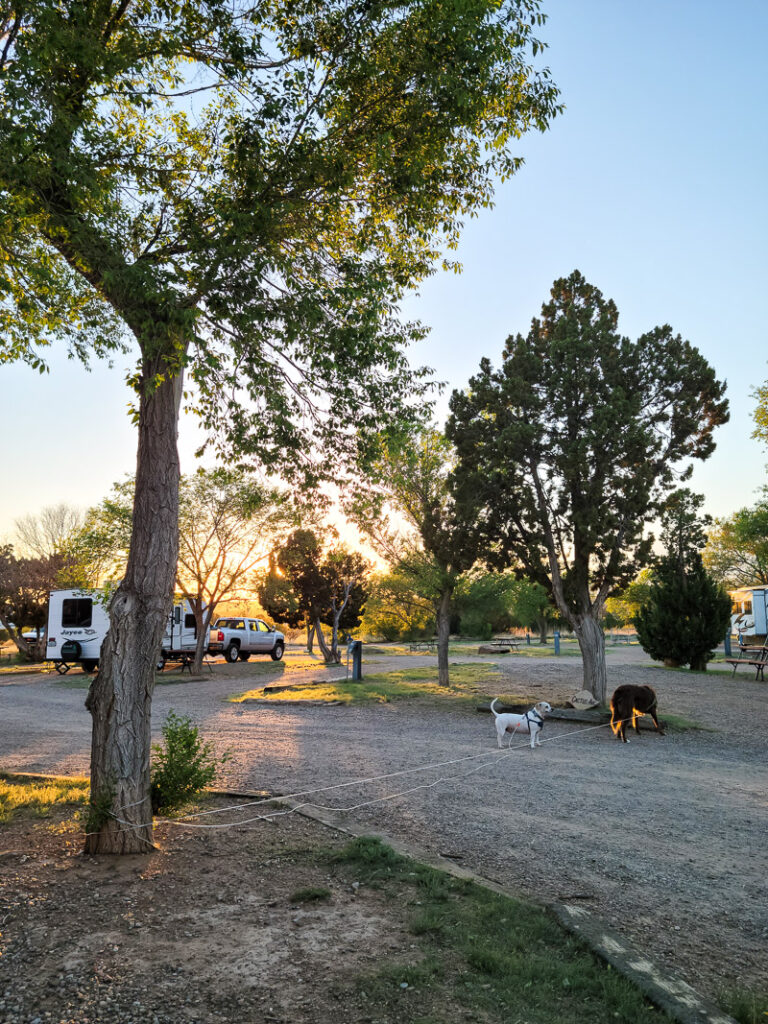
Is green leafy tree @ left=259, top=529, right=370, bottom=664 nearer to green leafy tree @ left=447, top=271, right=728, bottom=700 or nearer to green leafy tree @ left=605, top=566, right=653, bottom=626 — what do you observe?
green leafy tree @ left=605, top=566, right=653, bottom=626

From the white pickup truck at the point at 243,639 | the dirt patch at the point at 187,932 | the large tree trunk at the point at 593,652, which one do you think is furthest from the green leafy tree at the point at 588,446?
the white pickup truck at the point at 243,639

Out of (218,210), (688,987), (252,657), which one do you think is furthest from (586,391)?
(252,657)

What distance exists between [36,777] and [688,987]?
22.4 feet

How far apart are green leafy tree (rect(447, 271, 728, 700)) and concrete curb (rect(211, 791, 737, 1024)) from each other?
8849 mm

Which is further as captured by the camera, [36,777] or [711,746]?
[711,746]

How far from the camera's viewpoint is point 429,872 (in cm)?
439

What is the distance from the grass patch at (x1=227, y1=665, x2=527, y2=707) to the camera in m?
15.7

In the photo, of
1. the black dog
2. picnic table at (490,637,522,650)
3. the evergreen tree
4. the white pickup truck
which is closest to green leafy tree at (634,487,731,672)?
the evergreen tree

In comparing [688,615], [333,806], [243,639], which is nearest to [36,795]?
[333,806]

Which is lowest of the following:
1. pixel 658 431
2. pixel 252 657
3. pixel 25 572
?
pixel 252 657

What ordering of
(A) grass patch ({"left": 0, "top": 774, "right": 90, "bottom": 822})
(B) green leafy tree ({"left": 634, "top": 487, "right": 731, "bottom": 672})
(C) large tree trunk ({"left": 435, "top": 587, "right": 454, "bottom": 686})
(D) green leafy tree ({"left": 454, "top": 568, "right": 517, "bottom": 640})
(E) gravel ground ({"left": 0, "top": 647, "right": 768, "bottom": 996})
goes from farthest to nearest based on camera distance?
1. (D) green leafy tree ({"left": 454, "top": 568, "right": 517, "bottom": 640})
2. (B) green leafy tree ({"left": 634, "top": 487, "right": 731, "bottom": 672})
3. (C) large tree trunk ({"left": 435, "top": 587, "right": 454, "bottom": 686})
4. (A) grass patch ({"left": 0, "top": 774, "right": 90, "bottom": 822})
5. (E) gravel ground ({"left": 0, "top": 647, "right": 768, "bottom": 996})

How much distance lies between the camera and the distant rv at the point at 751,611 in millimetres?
26922

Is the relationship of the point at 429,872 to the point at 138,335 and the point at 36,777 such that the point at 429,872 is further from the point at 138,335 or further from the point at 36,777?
the point at 36,777

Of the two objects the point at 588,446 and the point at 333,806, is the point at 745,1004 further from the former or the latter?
the point at 588,446
